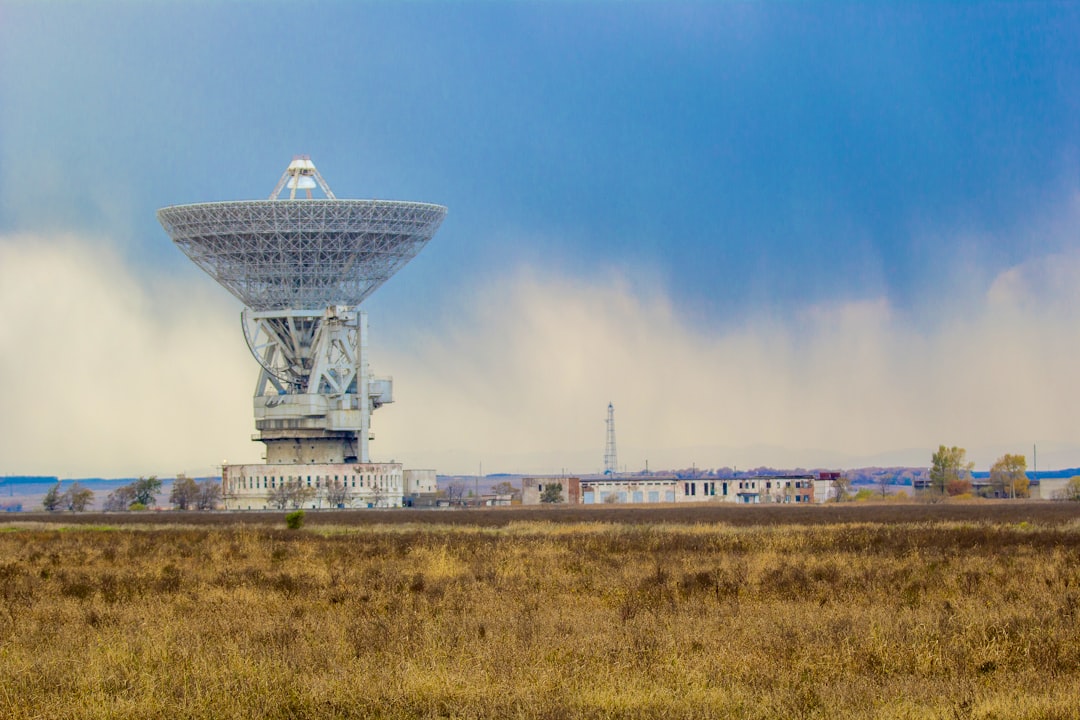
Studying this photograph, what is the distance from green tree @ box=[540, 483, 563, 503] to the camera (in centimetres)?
17250

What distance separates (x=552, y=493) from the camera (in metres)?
174

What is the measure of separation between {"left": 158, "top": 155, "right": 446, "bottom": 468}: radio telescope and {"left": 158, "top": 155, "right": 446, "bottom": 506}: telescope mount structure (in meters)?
0.09

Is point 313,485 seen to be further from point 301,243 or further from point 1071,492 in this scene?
point 1071,492

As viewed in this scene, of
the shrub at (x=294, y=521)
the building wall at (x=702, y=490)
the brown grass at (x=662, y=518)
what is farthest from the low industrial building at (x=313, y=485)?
the shrub at (x=294, y=521)

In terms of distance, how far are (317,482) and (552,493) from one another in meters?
54.2

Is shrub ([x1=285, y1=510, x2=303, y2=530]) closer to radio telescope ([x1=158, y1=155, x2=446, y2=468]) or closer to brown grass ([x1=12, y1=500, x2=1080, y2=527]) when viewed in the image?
brown grass ([x1=12, y1=500, x2=1080, y2=527])

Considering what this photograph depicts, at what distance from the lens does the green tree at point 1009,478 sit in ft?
592

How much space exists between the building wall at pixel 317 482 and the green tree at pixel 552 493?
42640 millimetres

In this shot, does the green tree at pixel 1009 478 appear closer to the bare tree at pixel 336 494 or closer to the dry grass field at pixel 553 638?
the bare tree at pixel 336 494

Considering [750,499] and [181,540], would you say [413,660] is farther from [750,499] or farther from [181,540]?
[750,499]

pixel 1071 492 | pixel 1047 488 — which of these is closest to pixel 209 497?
pixel 1071 492

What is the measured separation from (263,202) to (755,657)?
314 feet

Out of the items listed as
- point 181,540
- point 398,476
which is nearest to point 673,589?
point 181,540

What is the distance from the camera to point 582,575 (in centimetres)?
2908
